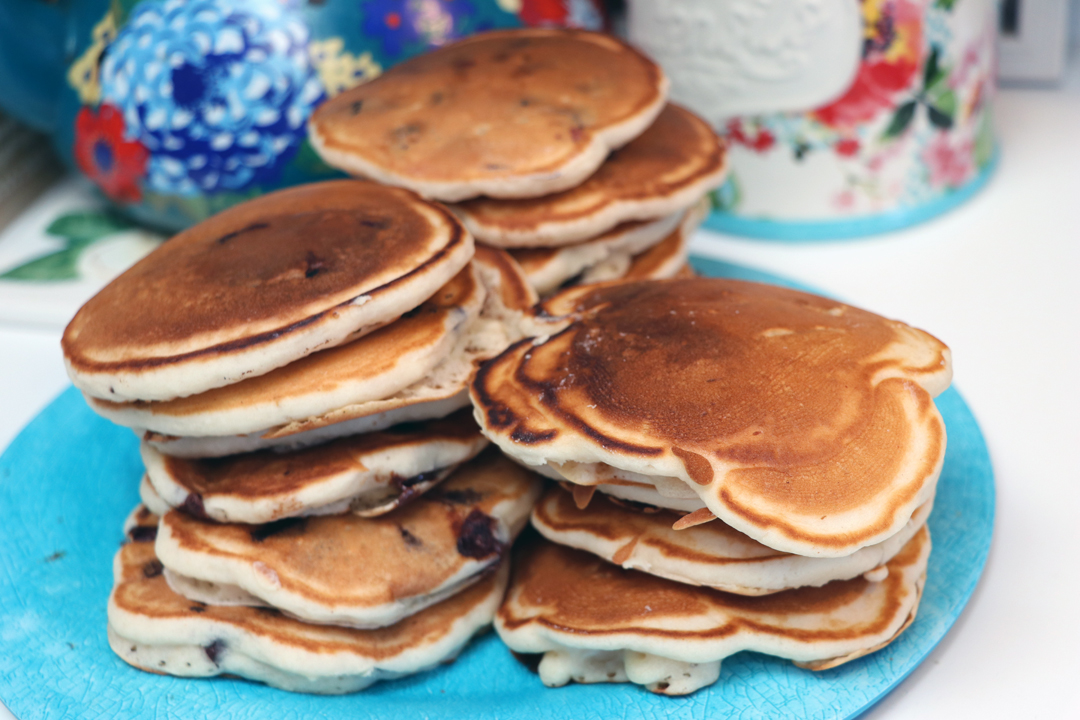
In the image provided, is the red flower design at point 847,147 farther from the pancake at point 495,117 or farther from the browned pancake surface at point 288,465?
the browned pancake surface at point 288,465

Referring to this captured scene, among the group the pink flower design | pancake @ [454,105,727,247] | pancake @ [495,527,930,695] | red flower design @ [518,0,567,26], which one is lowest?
the pink flower design

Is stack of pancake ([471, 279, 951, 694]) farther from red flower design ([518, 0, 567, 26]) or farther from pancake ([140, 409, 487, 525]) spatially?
red flower design ([518, 0, 567, 26])

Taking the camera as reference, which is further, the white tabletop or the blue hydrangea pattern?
the blue hydrangea pattern

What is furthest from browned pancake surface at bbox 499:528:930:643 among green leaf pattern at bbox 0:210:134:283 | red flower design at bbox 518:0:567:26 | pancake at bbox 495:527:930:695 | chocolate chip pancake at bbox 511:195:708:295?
green leaf pattern at bbox 0:210:134:283

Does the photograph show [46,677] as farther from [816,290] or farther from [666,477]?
[816,290]

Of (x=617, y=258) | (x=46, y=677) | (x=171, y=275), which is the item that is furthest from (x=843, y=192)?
(x=46, y=677)

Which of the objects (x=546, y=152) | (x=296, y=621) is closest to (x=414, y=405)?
(x=296, y=621)

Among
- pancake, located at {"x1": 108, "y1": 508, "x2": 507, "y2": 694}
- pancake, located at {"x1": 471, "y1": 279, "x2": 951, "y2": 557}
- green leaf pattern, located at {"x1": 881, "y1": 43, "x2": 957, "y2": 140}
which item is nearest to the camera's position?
pancake, located at {"x1": 471, "y1": 279, "x2": 951, "y2": 557}
